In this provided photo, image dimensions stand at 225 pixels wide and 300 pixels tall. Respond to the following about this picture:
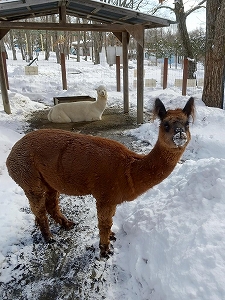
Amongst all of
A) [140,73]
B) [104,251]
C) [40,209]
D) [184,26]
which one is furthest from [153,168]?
[184,26]

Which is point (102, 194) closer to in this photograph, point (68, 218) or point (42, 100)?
point (68, 218)

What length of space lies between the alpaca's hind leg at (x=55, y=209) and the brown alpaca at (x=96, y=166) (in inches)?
14.9

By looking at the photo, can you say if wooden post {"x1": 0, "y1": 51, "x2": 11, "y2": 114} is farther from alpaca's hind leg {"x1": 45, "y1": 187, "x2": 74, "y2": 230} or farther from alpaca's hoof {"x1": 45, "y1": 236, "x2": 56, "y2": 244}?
alpaca's hoof {"x1": 45, "y1": 236, "x2": 56, "y2": 244}

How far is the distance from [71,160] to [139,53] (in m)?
5.59

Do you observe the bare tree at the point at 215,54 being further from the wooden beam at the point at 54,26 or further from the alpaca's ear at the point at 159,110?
the alpaca's ear at the point at 159,110

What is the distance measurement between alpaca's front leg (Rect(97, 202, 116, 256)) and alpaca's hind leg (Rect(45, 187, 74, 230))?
67cm

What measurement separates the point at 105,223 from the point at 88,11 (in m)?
6.57

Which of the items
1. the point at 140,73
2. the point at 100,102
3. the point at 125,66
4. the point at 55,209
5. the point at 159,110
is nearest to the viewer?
the point at 159,110

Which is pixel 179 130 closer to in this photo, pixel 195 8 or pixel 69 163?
pixel 69 163

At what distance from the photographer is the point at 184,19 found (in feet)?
47.0

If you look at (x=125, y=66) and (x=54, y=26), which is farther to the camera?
(x=125, y=66)

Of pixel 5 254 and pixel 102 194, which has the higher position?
pixel 102 194

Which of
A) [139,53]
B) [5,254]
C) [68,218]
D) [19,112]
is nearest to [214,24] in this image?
[139,53]

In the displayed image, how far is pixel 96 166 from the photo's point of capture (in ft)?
8.11
